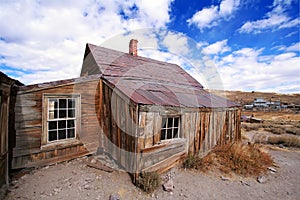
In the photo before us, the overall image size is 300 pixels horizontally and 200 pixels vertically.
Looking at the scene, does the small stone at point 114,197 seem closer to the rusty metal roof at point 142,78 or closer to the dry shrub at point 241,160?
the rusty metal roof at point 142,78

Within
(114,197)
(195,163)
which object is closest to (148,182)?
(114,197)

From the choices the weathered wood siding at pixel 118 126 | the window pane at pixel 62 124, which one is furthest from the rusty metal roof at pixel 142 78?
the window pane at pixel 62 124

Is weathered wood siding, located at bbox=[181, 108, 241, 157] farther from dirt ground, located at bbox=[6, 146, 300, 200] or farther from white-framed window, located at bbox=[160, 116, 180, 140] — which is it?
dirt ground, located at bbox=[6, 146, 300, 200]

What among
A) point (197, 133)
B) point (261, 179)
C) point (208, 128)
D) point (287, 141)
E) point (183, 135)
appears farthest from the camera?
point (287, 141)

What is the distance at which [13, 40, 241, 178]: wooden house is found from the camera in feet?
16.7

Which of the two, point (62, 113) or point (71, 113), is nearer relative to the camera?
point (62, 113)

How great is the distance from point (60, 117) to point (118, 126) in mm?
2277

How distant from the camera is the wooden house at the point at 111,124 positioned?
5098mm

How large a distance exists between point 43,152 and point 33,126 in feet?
3.35

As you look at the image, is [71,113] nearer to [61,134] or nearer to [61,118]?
[61,118]

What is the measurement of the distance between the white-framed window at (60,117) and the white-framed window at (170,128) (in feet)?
11.5

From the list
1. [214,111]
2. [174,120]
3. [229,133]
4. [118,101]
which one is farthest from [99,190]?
[229,133]

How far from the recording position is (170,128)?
6066 mm

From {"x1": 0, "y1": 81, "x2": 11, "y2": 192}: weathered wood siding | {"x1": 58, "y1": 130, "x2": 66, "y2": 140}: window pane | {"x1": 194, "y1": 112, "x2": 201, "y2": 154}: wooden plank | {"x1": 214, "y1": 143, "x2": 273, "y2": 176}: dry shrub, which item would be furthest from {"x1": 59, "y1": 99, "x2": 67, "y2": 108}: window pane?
{"x1": 214, "y1": 143, "x2": 273, "y2": 176}: dry shrub
